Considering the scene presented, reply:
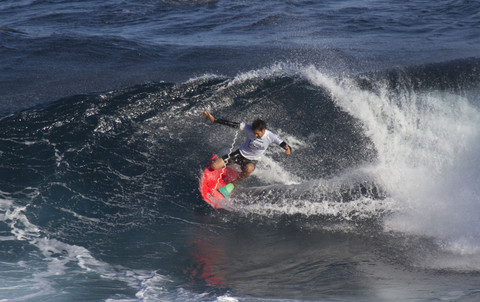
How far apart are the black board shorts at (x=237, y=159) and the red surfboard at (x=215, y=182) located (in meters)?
0.34

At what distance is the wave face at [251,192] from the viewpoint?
8000mm

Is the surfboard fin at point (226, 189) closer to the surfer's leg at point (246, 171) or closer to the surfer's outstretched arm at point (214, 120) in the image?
the surfer's leg at point (246, 171)

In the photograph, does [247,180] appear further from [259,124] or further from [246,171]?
[259,124]

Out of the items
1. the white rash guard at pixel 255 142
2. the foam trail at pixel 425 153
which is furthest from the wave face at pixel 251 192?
the white rash guard at pixel 255 142

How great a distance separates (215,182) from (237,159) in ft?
2.32

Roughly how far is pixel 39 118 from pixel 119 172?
3.02 meters

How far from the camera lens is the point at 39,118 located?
1234cm

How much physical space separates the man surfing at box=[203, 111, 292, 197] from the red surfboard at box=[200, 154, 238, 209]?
0.14m

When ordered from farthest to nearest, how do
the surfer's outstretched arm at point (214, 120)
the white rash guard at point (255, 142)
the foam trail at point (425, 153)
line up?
the white rash guard at point (255, 142), the surfer's outstretched arm at point (214, 120), the foam trail at point (425, 153)

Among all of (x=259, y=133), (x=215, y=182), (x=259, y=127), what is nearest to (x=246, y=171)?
(x=215, y=182)

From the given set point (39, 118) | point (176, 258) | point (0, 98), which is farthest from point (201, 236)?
point (0, 98)

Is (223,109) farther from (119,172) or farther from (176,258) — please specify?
(176,258)

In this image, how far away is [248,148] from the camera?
409 inches

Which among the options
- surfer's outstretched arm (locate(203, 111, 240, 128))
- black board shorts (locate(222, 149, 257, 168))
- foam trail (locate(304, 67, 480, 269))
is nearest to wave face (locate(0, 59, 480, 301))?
foam trail (locate(304, 67, 480, 269))
